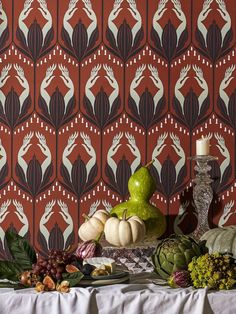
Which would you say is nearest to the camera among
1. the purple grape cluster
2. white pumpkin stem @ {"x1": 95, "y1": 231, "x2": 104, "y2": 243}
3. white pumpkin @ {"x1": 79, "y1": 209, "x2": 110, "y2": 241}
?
the purple grape cluster

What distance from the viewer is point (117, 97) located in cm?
354

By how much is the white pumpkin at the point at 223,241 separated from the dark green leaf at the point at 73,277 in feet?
2.01

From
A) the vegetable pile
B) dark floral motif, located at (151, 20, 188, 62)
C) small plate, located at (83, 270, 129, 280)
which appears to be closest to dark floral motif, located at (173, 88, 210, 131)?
dark floral motif, located at (151, 20, 188, 62)

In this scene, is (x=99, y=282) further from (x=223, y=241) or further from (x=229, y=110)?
(x=229, y=110)

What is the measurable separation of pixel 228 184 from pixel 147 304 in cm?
139

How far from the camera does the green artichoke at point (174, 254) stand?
2471mm

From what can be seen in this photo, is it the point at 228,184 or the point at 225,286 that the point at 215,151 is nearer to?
the point at 228,184

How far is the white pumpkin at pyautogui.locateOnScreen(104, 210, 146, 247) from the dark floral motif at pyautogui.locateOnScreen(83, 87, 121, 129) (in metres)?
0.68

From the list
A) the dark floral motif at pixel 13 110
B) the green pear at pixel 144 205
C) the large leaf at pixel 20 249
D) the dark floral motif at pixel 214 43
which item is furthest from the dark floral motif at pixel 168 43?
the large leaf at pixel 20 249

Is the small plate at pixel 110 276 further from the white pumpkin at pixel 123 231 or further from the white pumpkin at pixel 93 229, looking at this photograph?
the white pumpkin at pixel 93 229

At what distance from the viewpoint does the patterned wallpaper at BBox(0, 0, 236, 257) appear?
139 inches

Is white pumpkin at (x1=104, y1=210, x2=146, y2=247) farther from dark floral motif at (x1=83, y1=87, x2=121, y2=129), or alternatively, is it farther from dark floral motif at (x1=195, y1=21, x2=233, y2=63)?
dark floral motif at (x1=195, y1=21, x2=233, y2=63)

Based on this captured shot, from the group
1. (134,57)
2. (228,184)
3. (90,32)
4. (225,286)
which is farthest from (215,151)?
(225,286)

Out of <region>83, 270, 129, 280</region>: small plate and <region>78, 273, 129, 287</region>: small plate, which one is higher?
<region>83, 270, 129, 280</region>: small plate
